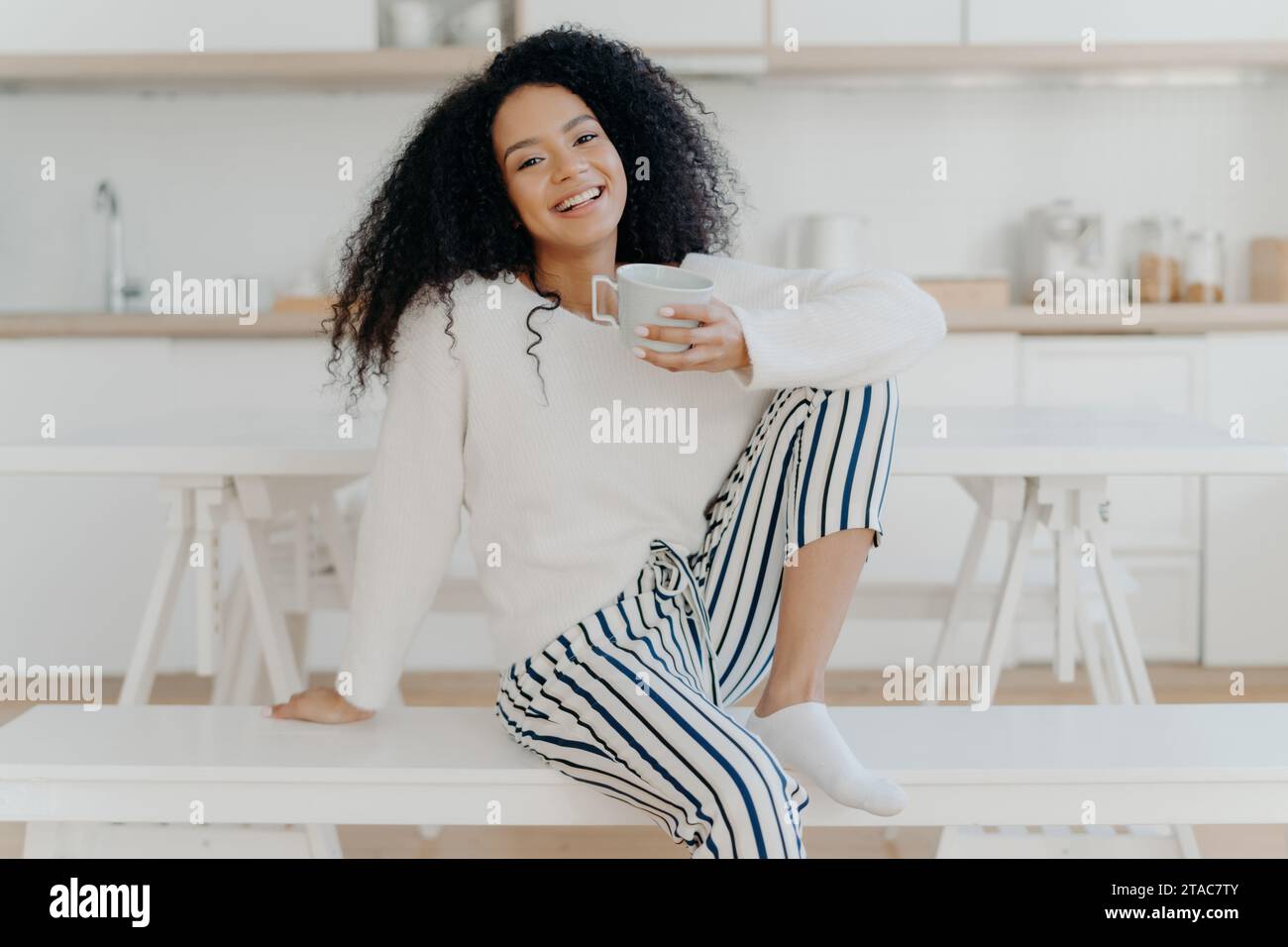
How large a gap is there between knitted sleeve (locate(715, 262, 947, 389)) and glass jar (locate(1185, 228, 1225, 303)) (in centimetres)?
188

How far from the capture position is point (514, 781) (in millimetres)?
1180

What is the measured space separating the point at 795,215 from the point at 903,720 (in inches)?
79.2

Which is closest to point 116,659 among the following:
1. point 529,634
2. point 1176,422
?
point 529,634

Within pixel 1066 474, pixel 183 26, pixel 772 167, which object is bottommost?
pixel 1066 474

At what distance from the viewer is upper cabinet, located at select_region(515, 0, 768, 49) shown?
9.15 feet

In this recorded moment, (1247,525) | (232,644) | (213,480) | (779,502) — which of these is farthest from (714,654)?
(1247,525)

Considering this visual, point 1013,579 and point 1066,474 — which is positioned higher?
point 1066,474

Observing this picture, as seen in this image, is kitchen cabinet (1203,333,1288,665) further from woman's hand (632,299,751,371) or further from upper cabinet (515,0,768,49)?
woman's hand (632,299,751,371)

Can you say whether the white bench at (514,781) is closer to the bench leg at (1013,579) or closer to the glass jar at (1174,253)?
the bench leg at (1013,579)

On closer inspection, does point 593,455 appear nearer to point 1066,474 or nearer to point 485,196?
point 485,196

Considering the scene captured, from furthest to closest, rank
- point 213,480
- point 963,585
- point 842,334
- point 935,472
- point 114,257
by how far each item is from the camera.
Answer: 1. point 114,257
2. point 963,585
3. point 213,480
4. point 935,472
5. point 842,334

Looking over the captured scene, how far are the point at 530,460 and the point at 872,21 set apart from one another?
1884mm
